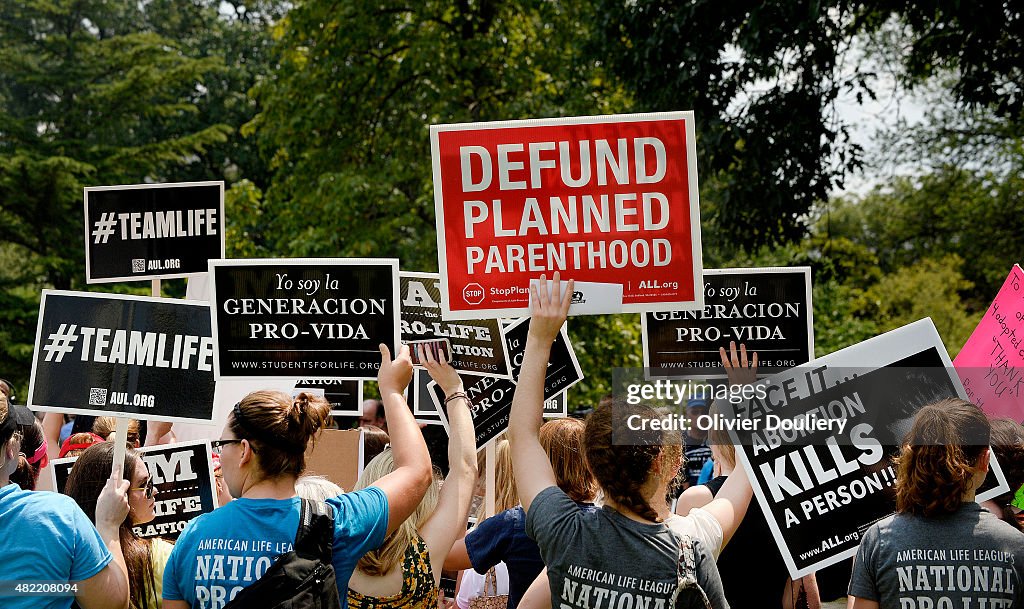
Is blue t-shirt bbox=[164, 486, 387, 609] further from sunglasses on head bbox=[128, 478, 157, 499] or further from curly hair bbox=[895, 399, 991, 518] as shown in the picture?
curly hair bbox=[895, 399, 991, 518]

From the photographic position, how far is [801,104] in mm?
12062

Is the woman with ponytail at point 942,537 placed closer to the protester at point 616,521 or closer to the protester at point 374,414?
the protester at point 616,521

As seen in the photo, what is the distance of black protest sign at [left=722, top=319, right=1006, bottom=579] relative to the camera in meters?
3.72

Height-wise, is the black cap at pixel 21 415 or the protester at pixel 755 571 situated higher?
the black cap at pixel 21 415

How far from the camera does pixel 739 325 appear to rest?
5148mm

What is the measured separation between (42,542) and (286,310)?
5.02 ft

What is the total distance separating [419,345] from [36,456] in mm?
1763

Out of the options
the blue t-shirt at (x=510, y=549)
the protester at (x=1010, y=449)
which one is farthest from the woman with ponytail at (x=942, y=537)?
the blue t-shirt at (x=510, y=549)

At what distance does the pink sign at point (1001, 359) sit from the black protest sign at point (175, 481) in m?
3.39

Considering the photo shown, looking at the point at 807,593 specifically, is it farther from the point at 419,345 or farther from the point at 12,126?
the point at 12,126

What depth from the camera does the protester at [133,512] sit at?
3.62 meters

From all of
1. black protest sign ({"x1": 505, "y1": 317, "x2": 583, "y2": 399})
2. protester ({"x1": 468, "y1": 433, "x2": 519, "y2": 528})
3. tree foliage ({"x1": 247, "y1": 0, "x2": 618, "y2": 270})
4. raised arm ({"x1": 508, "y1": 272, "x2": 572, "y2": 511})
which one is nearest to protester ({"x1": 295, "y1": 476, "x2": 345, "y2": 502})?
raised arm ({"x1": 508, "y1": 272, "x2": 572, "y2": 511})

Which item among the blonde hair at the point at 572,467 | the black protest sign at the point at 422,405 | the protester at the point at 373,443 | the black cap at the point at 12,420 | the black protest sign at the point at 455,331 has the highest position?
the black protest sign at the point at 455,331

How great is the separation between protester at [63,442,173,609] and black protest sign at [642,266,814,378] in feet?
7.80
